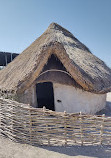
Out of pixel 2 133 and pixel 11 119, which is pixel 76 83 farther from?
pixel 2 133

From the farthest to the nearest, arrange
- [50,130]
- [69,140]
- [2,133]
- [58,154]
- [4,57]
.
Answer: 1. [4,57]
2. [2,133]
3. [69,140]
4. [50,130]
5. [58,154]

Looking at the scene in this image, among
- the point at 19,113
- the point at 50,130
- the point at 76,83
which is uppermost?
the point at 76,83

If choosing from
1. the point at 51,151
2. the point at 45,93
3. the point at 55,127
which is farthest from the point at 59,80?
the point at 45,93

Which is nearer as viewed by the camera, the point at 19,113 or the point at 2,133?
the point at 19,113

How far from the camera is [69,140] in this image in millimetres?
3682

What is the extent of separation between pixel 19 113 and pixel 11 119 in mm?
461

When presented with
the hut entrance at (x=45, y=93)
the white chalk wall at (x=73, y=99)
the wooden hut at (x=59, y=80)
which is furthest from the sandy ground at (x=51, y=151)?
A: the hut entrance at (x=45, y=93)

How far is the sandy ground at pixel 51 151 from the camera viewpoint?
3.11 meters

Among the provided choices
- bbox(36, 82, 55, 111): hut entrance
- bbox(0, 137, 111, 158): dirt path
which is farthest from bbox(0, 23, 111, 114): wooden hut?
bbox(36, 82, 55, 111): hut entrance

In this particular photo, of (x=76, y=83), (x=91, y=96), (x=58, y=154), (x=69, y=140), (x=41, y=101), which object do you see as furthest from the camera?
(x=41, y=101)

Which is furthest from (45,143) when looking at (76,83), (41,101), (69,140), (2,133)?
(41,101)

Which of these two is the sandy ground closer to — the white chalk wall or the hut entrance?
the white chalk wall

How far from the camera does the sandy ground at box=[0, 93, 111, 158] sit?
3111mm

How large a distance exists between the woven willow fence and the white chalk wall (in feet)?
6.29
